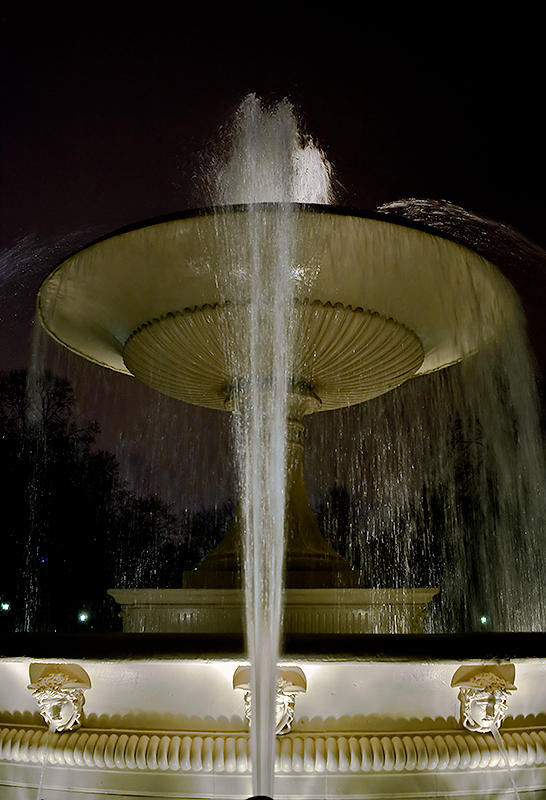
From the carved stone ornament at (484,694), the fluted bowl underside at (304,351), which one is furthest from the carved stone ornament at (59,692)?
the fluted bowl underside at (304,351)

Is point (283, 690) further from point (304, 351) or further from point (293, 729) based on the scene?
point (304, 351)

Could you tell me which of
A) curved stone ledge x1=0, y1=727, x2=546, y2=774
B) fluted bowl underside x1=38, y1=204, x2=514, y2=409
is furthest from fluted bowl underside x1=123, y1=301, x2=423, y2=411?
curved stone ledge x1=0, y1=727, x2=546, y2=774

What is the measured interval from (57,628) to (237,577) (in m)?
15.2

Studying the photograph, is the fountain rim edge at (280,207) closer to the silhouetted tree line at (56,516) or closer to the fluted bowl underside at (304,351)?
the fluted bowl underside at (304,351)

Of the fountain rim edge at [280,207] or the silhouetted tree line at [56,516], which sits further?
the silhouetted tree line at [56,516]

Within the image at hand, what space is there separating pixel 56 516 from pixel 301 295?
1522 cm

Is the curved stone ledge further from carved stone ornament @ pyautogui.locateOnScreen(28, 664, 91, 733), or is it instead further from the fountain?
the fountain

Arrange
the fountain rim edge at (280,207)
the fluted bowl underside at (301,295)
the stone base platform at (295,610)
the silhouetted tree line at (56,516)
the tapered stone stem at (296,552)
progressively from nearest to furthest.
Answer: the fountain rim edge at (280,207) → the fluted bowl underside at (301,295) → the stone base platform at (295,610) → the tapered stone stem at (296,552) → the silhouetted tree line at (56,516)

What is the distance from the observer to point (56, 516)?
19797 millimetres

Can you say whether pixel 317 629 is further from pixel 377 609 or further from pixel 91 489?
pixel 91 489

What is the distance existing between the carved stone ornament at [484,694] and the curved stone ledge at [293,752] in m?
0.08

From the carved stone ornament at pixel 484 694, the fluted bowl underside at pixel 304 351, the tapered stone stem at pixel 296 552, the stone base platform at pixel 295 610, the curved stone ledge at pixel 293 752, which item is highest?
the fluted bowl underside at pixel 304 351

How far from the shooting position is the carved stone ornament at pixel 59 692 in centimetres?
394

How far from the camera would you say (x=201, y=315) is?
6.77m
